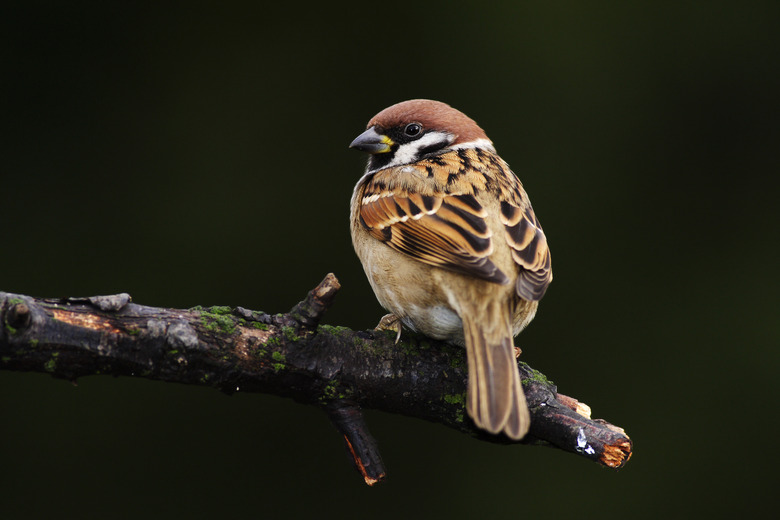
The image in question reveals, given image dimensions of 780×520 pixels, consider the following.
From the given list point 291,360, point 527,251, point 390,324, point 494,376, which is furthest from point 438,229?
point 291,360

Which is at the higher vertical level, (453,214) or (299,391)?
(453,214)

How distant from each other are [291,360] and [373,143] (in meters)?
1.62

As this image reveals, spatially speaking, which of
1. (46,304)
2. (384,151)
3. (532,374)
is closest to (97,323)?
(46,304)

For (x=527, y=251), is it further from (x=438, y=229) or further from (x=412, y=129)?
(x=412, y=129)

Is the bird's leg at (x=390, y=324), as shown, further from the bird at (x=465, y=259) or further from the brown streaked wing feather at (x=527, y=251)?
the brown streaked wing feather at (x=527, y=251)

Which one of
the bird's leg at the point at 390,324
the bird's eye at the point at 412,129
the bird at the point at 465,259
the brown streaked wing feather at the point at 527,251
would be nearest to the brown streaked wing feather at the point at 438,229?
the bird at the point at 465,259

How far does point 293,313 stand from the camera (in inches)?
101

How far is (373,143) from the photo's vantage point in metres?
3.82

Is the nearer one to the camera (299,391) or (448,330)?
(299,391)

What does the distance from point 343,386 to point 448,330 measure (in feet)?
1.70

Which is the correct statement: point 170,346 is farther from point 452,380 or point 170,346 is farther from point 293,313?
point 452,380

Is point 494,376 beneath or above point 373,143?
beneath

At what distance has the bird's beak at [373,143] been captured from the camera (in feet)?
12.5

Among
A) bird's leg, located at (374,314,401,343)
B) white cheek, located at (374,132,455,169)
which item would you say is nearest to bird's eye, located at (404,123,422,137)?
white cheek, located at (374,132,455,169)
